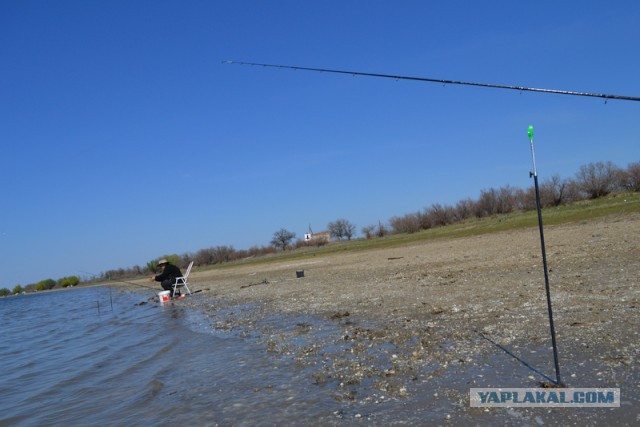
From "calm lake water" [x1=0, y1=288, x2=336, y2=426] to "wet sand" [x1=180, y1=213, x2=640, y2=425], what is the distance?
0.54m

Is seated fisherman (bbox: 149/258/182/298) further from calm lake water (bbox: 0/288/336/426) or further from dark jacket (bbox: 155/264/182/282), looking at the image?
calm lake water (bbox: 0/288/336/426)

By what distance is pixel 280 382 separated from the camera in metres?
7.00

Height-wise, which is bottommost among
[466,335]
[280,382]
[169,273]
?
[280,382]

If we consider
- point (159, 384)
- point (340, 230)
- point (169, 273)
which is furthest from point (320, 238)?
point (159, 384)

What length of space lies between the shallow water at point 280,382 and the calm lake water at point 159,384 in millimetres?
29

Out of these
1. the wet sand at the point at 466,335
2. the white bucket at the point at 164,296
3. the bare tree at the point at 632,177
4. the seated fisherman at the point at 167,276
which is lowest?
the white bucket at the point at 164,296

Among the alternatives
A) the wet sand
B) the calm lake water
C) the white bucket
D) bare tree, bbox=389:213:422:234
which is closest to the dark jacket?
the white bucket

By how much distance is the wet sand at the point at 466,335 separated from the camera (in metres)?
5.22

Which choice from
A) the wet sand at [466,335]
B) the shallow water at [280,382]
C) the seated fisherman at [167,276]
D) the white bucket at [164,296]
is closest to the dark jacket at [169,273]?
the seated fisherman at [167,276]

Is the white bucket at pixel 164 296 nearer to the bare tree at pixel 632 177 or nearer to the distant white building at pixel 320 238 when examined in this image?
the bare tree at pixel 632 177

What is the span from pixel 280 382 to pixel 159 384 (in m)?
2.40

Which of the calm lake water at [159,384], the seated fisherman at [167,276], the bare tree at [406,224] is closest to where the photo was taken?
the calm lake water at [159,384]

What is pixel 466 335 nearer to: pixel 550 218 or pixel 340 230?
pixel 550 218

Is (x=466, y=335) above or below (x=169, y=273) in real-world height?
below
